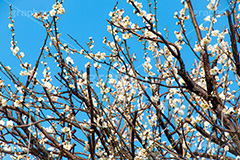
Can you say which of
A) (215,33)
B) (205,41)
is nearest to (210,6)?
(215,33)

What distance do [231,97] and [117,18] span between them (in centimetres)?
153

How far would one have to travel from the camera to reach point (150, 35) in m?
2.96

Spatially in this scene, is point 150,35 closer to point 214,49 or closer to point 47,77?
point 214,49

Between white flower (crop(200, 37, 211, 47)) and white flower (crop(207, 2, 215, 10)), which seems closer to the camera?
white flower (crop(200, 37, 211, 47))

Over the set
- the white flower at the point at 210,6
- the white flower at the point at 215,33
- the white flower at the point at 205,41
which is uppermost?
the white flower at the point at 210,6

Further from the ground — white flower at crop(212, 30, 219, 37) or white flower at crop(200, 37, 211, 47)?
white flower at crop(212, 30, 219, 37)

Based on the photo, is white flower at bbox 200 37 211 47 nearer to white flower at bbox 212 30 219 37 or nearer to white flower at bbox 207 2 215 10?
white flower at bbox 212 30 219 37

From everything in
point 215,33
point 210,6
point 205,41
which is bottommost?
point 205,41

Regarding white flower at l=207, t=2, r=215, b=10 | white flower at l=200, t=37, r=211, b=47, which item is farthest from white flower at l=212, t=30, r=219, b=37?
white flower at l=207, t=2, r=215, b=10

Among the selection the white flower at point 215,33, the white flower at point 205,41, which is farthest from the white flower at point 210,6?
the white flower at point 205,41

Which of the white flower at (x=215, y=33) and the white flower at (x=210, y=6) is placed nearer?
the white flower at (x=215, y=33)

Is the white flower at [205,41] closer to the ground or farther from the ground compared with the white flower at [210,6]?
closer to the ground

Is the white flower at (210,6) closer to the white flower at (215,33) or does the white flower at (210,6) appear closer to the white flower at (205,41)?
the white flower at (215,33)

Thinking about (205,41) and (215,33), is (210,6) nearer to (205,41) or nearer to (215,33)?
(215,33)
